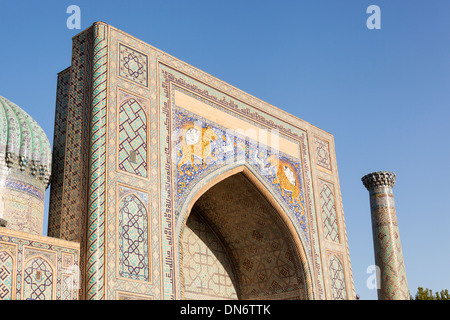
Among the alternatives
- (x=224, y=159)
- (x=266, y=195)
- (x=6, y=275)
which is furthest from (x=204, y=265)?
(x=6, y=275)

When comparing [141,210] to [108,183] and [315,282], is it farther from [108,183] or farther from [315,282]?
[315,282]

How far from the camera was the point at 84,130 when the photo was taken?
7.05 m

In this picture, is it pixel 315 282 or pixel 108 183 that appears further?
pixel 315 282

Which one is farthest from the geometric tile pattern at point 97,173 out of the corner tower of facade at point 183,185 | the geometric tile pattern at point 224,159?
the geometric tile pattern at point 224,159

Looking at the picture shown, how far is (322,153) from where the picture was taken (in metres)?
10.6

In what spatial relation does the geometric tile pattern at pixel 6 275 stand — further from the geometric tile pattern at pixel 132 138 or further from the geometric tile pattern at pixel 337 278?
the geometric tile pattern at pixel 337 278

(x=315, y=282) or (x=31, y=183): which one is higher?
(x=31, y=183)

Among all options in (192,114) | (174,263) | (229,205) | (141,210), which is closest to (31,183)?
(141,210)

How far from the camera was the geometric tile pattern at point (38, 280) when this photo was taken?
5891mm

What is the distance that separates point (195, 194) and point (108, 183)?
142cm

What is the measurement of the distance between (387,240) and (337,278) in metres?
2.64

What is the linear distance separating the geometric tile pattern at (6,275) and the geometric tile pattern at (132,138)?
1.66 meters

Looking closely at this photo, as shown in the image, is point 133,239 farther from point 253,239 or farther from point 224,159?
point 253,239

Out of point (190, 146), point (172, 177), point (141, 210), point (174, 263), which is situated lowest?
point (174, 263)
